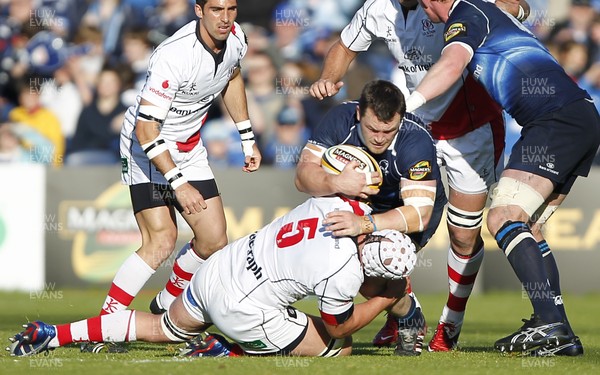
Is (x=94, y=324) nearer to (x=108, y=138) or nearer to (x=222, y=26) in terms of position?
(x=222, y=26)

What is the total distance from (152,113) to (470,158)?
2656 millimetres

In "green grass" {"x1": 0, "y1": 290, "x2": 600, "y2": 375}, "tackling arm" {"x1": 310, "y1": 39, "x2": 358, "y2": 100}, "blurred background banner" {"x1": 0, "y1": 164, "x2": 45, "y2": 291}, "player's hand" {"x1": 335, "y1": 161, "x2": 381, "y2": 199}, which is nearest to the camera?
"green grass" {"x1": 0, "y1": 290, "x2": 600, "y2": 375}

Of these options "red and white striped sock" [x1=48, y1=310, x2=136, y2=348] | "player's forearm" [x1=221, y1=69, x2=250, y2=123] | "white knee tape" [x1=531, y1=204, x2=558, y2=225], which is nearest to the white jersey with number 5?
"player's forearm" [x1=221, y1=69, x2=250, y2=123]

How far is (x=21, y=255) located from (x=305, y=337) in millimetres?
7674

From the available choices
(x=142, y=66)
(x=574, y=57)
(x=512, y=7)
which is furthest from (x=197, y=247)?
(x=574, y=57)

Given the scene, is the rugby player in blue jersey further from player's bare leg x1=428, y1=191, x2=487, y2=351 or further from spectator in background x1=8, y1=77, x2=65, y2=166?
spectator in background x1=8, y1=77, x2=65, y2=166

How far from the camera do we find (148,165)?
29.5ft

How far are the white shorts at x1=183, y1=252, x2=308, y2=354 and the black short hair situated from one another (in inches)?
57.8

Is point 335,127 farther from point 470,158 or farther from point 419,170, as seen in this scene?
point 470,158

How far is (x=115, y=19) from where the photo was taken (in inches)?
669

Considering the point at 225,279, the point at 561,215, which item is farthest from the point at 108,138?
the point at 225,279

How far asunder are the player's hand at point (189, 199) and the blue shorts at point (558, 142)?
7.89 ft

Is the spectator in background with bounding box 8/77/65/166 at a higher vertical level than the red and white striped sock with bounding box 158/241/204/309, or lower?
higher

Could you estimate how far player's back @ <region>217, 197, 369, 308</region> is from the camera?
6.63 meters
